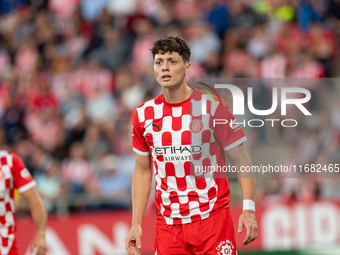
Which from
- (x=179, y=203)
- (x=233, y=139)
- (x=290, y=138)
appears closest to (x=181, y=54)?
(x=233, y=139)

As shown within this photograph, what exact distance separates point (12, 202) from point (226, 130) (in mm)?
2153

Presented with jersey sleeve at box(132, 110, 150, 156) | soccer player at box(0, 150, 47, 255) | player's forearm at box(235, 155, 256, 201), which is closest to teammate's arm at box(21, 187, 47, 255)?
soccer player at box(0, 150, 47, 255)

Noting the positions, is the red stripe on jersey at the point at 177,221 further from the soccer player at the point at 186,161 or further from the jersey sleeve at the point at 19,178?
the jersey sleeve at the point at 19,178

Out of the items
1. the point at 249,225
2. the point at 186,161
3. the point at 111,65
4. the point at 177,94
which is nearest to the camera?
the point at 249,225

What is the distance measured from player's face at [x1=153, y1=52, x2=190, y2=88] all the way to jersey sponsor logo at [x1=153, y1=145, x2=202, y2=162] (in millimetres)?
498

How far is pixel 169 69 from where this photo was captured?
4.23 metres

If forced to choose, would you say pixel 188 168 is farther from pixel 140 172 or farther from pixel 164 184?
pixel 140 172

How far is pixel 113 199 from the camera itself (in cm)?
911

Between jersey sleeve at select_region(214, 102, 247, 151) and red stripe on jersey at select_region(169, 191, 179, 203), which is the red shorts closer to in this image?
red stripe on jersey at select_region(169, 191, 179, 203)

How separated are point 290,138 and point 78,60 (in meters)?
5.97

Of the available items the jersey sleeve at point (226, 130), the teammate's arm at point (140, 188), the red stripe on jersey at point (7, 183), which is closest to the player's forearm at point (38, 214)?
the red stripe on jersey at point (7, 183)

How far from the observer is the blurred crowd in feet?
33.2

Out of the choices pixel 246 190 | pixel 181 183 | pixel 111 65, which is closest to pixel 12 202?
pixel 181 183

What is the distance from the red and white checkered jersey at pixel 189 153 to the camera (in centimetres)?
429
